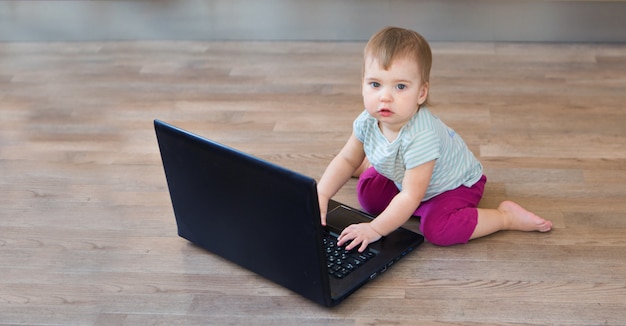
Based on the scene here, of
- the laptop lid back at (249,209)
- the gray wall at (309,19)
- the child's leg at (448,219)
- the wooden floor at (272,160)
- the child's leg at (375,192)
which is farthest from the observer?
the gray wall at (309,19)

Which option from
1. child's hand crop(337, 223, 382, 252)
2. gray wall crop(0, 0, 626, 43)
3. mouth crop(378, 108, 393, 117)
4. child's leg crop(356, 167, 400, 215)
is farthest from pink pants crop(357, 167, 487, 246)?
gray wall crop(0, 0, 626, 43)

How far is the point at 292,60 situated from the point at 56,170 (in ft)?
2.91

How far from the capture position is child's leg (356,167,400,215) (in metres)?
1.66

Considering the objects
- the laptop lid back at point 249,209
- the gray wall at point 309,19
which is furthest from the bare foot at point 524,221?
the gray wall at point 309,19

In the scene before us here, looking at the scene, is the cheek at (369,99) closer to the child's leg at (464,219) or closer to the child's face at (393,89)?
the child's face at (393,89)

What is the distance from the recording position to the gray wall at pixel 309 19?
8.36 ft

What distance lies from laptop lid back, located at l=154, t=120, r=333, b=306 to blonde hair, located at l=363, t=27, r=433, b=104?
0.29 m

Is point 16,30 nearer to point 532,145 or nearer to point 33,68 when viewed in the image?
point 33,68

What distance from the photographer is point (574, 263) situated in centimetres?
148

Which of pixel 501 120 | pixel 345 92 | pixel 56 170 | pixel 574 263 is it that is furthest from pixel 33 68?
pixel 574 263

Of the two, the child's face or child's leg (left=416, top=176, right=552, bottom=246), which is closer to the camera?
the child's face

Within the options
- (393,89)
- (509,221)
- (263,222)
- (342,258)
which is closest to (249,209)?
(263,222)

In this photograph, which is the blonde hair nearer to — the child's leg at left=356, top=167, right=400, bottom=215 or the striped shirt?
the striped shirt

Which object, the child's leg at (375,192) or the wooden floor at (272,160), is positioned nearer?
the wooden floor at (272,160)
